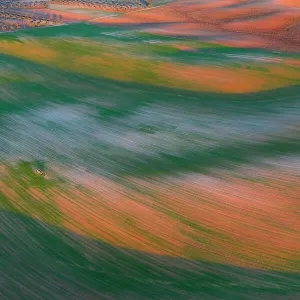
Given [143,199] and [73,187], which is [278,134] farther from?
[73,187]

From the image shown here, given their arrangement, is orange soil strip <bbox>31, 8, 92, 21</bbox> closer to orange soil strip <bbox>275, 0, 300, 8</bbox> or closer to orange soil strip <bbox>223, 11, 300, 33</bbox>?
orange soil strip <bbox>223, 11, 300, 33</bbox>

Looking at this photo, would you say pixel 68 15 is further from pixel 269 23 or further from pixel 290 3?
pixel 290 3

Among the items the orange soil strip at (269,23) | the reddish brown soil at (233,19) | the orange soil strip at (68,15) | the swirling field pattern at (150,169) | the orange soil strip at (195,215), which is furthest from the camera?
the orange soil strip at (68,15)

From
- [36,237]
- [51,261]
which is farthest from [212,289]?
[36,237]

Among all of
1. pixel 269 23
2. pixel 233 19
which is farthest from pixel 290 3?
pixel 233 19

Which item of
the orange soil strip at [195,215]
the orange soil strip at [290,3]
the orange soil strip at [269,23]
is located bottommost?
the orange soil strip at [195,215]

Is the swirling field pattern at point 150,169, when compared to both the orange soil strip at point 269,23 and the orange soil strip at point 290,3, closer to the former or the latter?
the orange soil strip at point 269,23

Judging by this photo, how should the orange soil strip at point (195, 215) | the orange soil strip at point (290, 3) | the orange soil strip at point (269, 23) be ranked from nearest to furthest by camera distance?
the orange soil strip at point (195, 215) → the orange soil strip at point (269, 23) → the orange soil strip at point (290, 3)

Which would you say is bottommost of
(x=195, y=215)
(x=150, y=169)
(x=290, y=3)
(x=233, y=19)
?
(x=195, y=215)

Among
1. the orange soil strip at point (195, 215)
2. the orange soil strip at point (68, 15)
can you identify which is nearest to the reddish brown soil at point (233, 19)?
the orange soil strip at point (68, 15)
